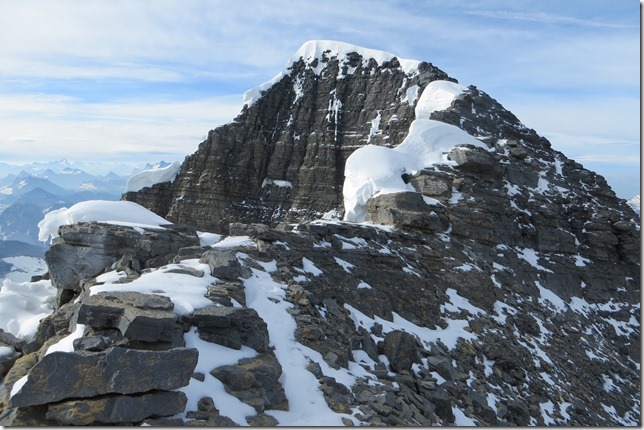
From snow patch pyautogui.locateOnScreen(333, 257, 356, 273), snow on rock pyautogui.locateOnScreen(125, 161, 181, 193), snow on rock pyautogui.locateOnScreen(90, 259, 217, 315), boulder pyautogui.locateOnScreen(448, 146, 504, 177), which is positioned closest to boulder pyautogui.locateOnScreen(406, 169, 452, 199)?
boulder pyautogui.locateOnScreen(448, 146, 504, 177)

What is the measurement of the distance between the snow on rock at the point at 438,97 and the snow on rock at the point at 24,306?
99.3 ft

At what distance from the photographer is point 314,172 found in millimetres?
62125

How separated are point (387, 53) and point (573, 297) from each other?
139 ft

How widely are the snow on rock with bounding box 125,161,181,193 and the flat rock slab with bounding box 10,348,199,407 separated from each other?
195ft

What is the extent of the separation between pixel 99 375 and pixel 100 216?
44.3ft

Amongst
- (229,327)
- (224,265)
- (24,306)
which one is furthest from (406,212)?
(24,306)

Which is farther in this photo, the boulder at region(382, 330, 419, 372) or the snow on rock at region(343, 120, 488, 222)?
the snow on rock at region(343, 120, 488, 222)

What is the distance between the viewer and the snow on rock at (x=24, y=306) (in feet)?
55.0

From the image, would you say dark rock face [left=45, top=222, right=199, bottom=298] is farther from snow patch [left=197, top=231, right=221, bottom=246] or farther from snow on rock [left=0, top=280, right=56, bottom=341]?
snow patch [left=197, top=231, right=221, bottom=246]

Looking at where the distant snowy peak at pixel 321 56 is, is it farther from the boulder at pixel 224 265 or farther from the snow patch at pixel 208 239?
the boulder at pixel 224 265

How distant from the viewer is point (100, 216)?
20.9m

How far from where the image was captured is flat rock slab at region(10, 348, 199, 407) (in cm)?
854

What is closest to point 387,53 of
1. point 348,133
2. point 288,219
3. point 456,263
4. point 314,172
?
point 348,133

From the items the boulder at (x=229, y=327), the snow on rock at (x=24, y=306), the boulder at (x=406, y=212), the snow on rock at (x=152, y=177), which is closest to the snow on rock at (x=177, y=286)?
the boulder at (x=229, y=327)
